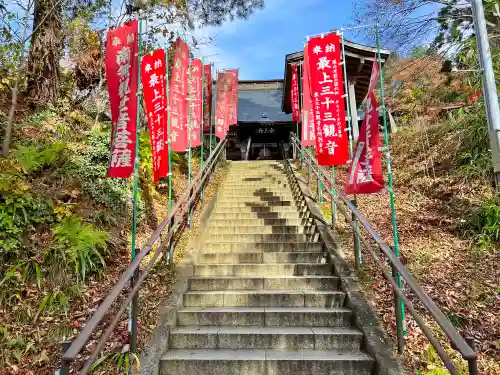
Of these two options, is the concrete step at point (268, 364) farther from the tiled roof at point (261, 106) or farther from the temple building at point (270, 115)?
the tiled roof at point (261, 106)

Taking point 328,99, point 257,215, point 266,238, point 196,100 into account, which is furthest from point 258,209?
point 196,100

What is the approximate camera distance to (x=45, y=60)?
9.10 metres

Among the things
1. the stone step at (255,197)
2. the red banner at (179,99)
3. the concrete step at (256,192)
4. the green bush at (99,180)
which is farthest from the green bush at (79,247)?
the concrete step at (256,192)

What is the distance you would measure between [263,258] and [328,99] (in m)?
3.47

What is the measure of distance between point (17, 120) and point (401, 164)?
10.9 meters

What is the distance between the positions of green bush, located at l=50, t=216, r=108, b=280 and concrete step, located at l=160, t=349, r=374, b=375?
1.98 metres

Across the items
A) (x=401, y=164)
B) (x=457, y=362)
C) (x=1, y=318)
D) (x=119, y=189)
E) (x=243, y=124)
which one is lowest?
(x=457, y=362)

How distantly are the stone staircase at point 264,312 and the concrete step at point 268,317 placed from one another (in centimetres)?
1

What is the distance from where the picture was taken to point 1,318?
4.11m

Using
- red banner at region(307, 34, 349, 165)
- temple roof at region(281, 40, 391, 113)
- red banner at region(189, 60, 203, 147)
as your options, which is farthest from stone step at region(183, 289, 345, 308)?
temple roof at region(281, 40, 391, 113)

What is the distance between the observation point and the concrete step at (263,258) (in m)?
5.72

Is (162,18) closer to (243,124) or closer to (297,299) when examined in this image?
(243,124)

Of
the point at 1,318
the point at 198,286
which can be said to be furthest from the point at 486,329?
the point at 1,318

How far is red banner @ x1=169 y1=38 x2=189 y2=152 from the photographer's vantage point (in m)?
6.88
